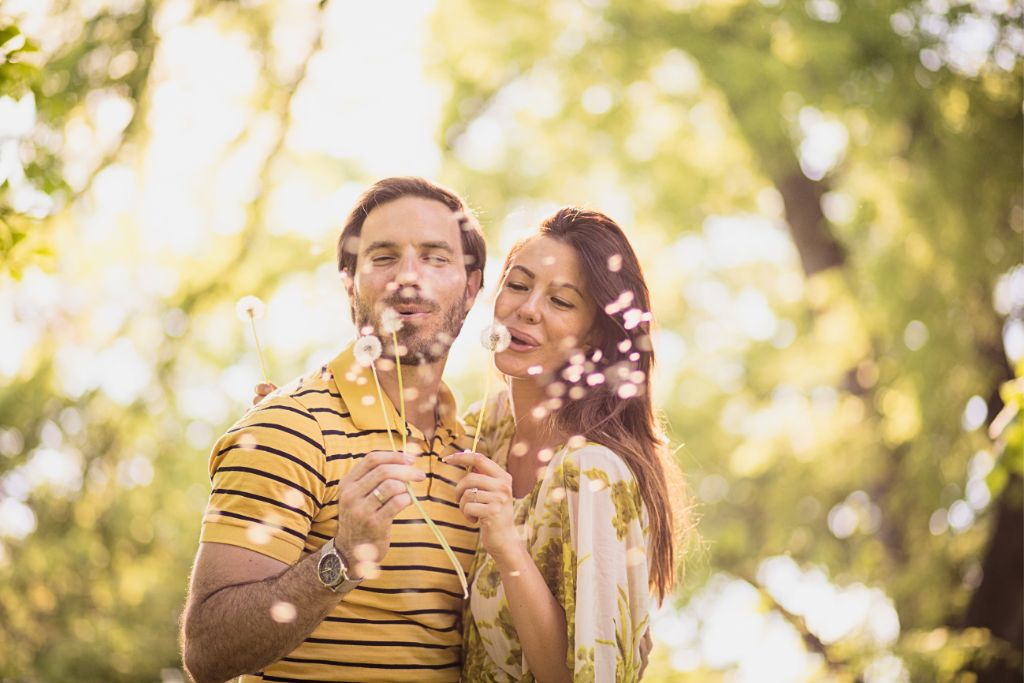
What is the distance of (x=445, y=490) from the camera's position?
3.11 metres

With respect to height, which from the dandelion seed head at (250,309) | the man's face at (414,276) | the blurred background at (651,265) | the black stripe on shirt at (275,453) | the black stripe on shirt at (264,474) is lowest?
the black stripe on shirt at (264,474)

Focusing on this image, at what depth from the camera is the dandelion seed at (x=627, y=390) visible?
3.41 meters

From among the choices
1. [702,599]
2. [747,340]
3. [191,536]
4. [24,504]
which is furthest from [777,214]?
[24,504]

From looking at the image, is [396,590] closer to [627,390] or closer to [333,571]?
[333,571]

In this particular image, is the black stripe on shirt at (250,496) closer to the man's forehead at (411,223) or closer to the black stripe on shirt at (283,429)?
the black stripe on shirt at (283,429)

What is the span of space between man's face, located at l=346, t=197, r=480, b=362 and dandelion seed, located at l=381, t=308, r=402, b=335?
0.04ft

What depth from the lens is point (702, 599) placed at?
11.7m

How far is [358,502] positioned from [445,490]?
75 cm

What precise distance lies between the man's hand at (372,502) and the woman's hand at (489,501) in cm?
16

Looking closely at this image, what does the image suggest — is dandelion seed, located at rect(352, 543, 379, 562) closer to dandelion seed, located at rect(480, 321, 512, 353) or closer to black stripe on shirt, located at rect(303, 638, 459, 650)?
black stripe on shirt, located at rect(303, 638, 459, 650)

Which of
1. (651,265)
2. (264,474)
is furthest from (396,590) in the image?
(651,265)

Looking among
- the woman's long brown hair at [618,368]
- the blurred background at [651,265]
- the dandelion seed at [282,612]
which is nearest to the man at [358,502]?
the dandelion seed at [282,612]

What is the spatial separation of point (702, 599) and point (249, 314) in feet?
31.1

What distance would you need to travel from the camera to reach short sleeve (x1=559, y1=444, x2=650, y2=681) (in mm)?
2775
